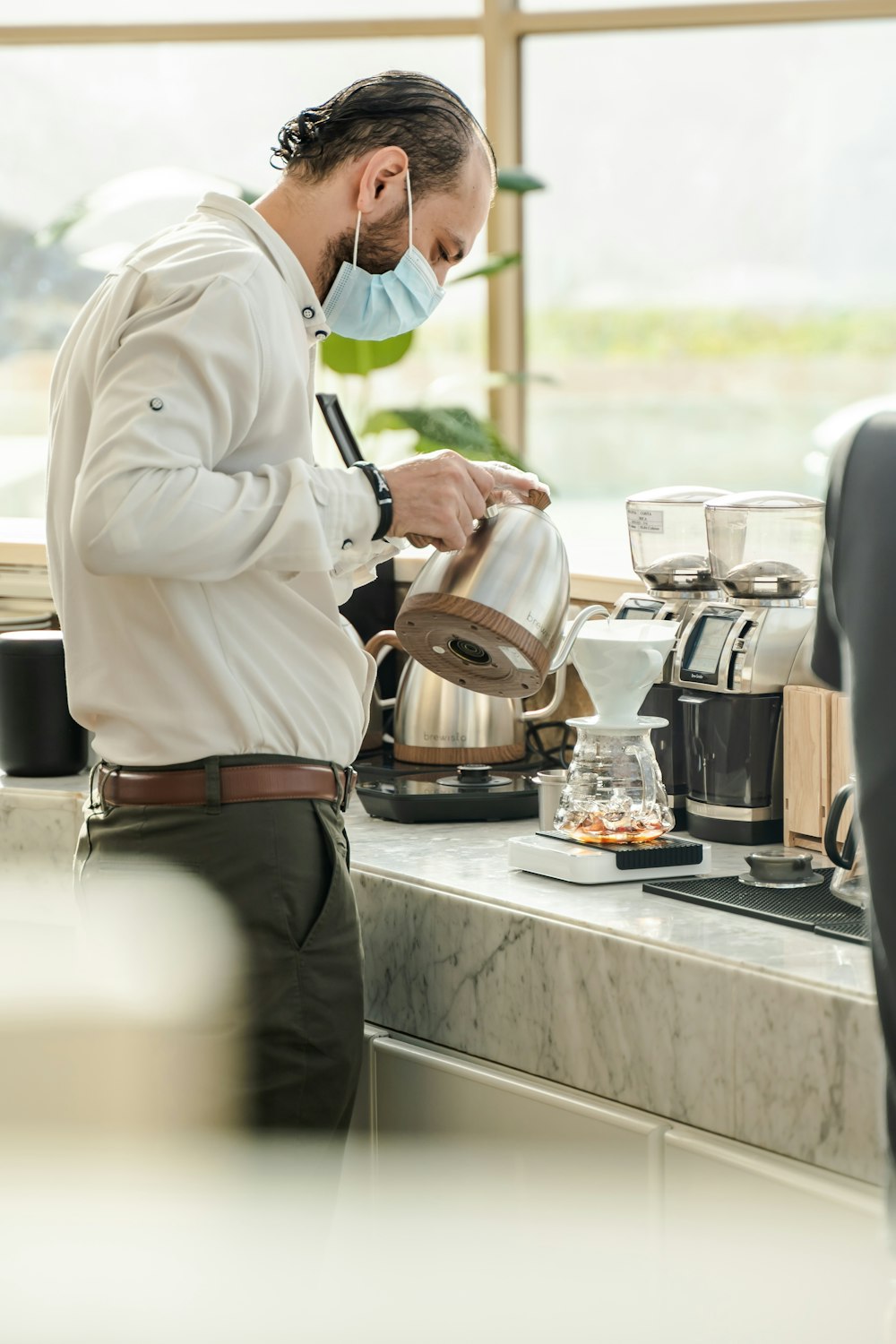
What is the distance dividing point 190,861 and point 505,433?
14.4ft

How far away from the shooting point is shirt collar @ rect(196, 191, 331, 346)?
1.54 meters

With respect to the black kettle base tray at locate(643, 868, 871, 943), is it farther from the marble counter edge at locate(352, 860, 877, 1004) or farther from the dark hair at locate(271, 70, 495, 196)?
the dark hair at locate(271, 70, 495, 196)

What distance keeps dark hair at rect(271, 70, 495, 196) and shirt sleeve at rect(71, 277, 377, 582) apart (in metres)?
0.26

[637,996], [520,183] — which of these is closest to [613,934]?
[637,996]

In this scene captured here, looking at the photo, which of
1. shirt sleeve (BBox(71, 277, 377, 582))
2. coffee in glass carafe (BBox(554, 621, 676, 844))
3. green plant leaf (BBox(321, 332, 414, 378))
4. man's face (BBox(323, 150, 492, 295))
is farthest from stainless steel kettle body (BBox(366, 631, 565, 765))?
green plant leaf (BBox(321, 332, 414, 378))

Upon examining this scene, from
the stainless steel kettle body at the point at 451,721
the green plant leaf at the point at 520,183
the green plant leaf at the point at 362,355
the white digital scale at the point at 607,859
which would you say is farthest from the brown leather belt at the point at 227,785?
the green plant leaf at the point at 520,183

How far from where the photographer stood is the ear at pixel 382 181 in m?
1.56

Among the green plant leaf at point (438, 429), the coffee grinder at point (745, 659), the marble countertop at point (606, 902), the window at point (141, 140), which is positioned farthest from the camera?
the window at point (141, 140)

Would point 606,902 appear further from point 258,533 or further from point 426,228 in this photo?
point 426,228

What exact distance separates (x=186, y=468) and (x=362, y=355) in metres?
3.18

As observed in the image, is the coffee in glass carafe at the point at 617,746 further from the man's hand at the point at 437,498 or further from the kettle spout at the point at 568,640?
the man's hand at the point at 437,498

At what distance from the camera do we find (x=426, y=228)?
163cm

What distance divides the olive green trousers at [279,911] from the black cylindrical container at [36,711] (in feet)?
2.60

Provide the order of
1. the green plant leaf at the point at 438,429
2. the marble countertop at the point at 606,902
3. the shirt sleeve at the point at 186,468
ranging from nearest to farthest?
the shirt sleeve at the point at 186,468
the marble countertop at the point at 606,902
the green plant leaf at the point at 438,429
